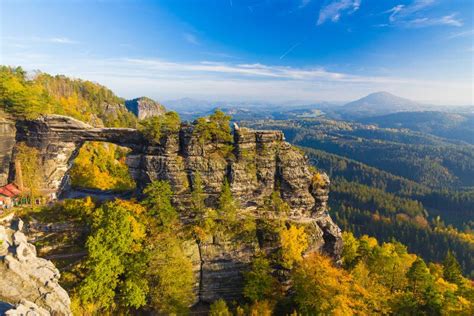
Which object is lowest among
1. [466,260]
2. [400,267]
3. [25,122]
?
[466,260]

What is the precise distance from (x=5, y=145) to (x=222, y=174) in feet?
117

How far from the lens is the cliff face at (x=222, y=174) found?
41.7m

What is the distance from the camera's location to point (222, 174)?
147ft

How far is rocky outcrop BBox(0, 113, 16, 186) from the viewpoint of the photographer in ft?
148

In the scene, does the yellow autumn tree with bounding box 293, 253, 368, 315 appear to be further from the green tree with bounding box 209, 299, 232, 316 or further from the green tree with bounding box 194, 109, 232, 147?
the green tree with bounding box 194, 109, 232, 147

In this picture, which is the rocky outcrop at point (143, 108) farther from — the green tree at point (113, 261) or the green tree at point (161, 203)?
the green tree at point (113, 261)

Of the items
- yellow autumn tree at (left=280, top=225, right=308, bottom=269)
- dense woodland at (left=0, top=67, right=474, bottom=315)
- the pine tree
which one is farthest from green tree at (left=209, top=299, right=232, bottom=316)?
the pine tree

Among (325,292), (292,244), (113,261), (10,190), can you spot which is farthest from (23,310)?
(292,244)

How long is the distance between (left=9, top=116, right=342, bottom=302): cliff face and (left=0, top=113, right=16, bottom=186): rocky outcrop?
46.0 inches

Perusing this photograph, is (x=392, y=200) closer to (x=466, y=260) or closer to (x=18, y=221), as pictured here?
(x=466, y=260)

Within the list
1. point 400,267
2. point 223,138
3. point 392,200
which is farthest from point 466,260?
point 223,138

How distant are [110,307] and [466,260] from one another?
13155 centimetres

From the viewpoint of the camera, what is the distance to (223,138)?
151 ft

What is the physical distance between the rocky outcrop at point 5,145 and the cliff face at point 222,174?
1.17 m
